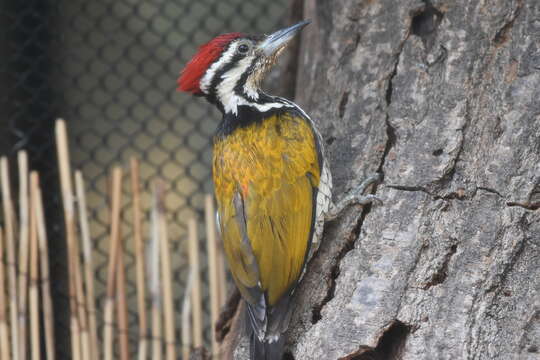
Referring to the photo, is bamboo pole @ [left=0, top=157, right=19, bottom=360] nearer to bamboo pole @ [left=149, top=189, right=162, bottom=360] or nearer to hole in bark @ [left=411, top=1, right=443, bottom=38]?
bamboo pole @ [left=149, top=189, right=162, bottom=360]

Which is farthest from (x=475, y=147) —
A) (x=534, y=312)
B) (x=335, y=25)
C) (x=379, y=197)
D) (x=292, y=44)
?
(x=292, y=44)

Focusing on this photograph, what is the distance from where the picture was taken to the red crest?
2.63 meters

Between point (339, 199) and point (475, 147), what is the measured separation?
0.49 meters

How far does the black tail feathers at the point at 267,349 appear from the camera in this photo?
2.07 metres

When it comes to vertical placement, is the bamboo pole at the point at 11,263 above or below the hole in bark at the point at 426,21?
below

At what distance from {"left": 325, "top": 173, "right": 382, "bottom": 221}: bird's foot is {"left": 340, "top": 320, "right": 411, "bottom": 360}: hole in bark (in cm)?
42

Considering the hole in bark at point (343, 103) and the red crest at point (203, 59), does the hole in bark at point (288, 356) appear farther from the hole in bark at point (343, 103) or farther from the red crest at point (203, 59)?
the red crest at point (203, 59)

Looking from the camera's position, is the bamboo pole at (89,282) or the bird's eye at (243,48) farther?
the bamboo pole at (89,282)

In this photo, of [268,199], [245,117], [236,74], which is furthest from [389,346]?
[236,74]

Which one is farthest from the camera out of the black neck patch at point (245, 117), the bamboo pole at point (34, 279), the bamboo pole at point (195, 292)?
the bamboo pole at point (195, 292)

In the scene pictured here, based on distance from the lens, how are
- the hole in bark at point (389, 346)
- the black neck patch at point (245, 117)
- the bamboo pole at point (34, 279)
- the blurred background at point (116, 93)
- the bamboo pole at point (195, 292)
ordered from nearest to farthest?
the hole in bark at point (389, 346)
the black neck patch at point (245, 117)
the bamboo pole at point (34, 279)
the bamboo pole at point (195, 292)
the blurred background at point (116, 93)

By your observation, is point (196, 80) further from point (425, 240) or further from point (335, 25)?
point (425, 240)

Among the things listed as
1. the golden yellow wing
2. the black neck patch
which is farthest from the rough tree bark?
the black neck patch

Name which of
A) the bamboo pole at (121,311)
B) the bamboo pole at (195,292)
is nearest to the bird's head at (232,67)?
the bamboo pole at (195,292)
